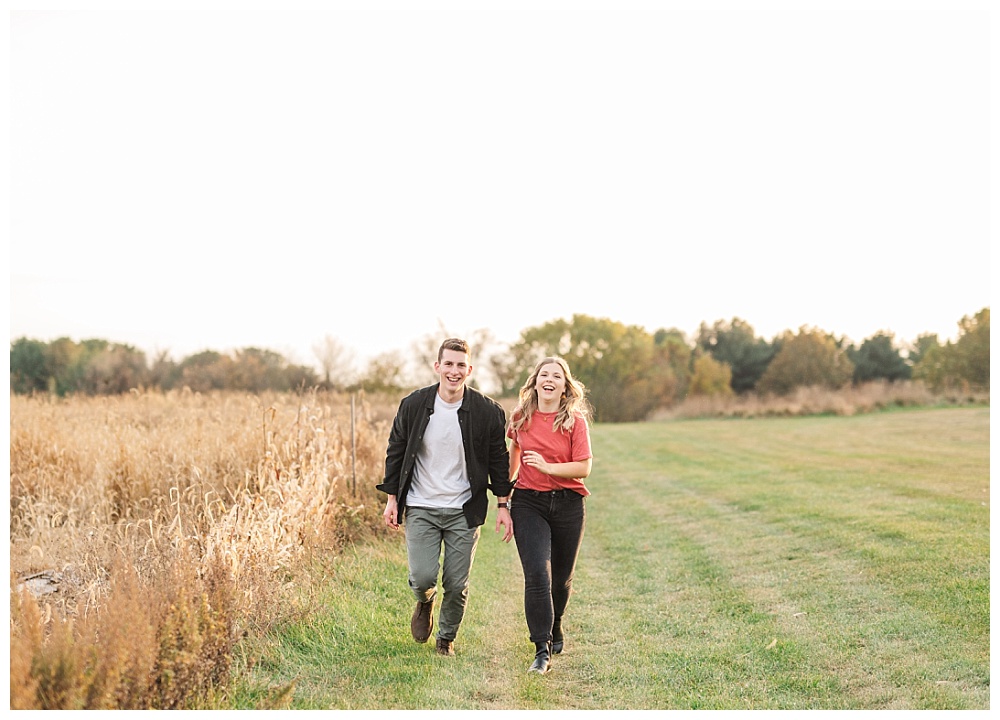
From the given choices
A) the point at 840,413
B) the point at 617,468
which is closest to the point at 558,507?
the point at 617,468

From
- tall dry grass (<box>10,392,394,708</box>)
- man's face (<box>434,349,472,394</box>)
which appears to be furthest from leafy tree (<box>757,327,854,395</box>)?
man's face (<box>434,349,472,394</box>)

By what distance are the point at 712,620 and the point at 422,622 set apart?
2271 millimetres

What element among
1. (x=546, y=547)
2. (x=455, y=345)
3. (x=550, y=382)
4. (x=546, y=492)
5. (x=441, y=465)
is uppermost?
(x=455, y=345)

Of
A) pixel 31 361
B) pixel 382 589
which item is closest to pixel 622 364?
pixel 31 361

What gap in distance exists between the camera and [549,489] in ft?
19.7

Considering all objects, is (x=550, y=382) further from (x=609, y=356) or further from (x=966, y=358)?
(x=609, y=356)

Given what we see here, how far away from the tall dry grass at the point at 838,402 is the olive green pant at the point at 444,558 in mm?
38247

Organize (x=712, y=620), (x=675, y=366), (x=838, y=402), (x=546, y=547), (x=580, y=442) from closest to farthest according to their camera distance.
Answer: (x=546, y=547) → (x=580, y=442) → (x=712, y=620) → (x=838, y=402) → (x=675, y=366)

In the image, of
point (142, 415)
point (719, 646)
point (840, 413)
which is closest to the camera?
point (719, 646)

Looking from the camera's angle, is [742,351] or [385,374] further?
[742,351]

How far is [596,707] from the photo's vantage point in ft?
17.3

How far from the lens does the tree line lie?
2325 centimetres

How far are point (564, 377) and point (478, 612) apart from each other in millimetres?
2203
